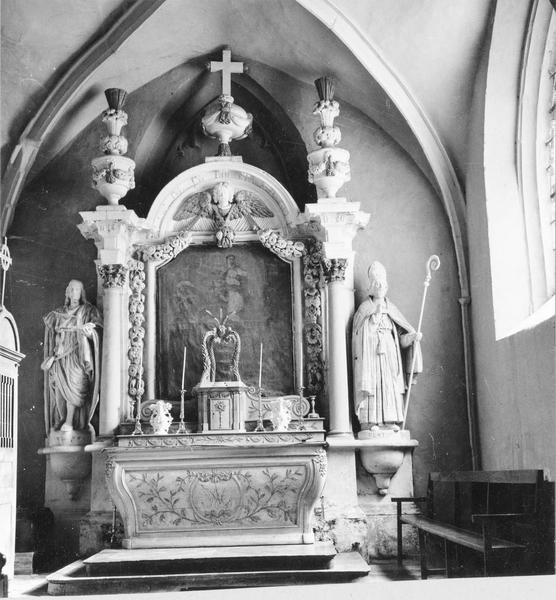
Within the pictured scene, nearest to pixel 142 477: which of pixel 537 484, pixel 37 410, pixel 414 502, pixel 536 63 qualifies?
pixel 37 410

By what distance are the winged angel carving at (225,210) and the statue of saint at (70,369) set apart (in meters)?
1.36

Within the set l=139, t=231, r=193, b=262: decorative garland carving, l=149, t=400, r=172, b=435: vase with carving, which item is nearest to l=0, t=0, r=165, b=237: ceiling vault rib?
l=139, t=231, r=193, b=262: decorative garland carving

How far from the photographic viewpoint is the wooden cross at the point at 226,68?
866 centimetres

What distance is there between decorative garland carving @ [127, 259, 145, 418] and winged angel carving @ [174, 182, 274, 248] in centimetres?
65

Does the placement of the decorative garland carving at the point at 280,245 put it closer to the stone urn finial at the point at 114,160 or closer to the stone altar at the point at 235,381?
the stone altar at the point at 235,381

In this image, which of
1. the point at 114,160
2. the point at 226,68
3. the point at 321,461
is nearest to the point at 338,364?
the point at 321,461

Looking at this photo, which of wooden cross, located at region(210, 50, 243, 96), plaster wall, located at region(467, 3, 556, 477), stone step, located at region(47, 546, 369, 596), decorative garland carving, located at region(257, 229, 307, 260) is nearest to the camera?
stone step, located at region(47, 546, 369, 596)

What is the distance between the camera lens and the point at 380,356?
792 cm

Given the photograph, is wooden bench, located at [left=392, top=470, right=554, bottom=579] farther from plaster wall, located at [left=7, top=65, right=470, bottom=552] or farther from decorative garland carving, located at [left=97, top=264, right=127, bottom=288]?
decorative garland carving, located at [left=97, top=264, right=127, bottom=288]

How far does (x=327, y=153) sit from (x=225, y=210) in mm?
1081

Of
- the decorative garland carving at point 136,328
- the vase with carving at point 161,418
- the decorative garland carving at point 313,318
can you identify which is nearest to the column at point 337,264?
the decorative garland carving at point 313,318

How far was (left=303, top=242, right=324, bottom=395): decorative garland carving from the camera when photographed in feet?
26.6

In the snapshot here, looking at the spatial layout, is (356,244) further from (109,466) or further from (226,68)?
(109,466)

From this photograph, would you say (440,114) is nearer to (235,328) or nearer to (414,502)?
(235,328)
